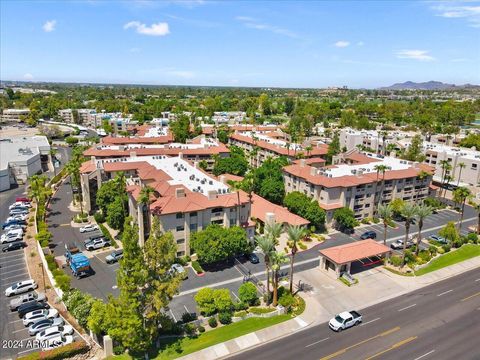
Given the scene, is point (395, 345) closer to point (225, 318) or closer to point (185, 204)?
point (225, 318)

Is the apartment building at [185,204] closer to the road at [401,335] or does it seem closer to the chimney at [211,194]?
the chimney at [211,194]

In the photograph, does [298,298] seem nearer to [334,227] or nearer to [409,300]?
[409,300]

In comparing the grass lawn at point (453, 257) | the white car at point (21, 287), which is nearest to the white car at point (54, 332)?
the white car at point (21, 287)

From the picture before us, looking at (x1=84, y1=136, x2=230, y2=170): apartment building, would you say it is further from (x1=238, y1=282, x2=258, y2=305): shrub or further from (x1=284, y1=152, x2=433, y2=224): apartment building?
(x1=238, y1=282, x2=258, y2=305): shrub

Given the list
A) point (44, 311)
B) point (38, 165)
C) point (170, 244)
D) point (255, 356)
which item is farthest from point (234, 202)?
point (38, 165)

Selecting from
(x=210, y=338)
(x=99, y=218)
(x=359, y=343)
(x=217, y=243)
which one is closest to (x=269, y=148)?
(x=99, y=218)

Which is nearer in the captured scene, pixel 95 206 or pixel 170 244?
pixel 170 244
